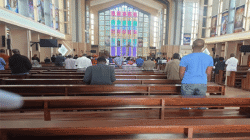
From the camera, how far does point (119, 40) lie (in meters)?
28.0

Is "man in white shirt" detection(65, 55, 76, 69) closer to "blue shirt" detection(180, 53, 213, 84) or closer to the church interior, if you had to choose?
the church interior

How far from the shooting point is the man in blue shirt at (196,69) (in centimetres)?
237

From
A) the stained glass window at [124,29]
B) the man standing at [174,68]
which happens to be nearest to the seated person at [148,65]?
the man standing at [174,68]

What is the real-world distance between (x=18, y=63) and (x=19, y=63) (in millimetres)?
23

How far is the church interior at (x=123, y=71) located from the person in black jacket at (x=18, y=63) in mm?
24

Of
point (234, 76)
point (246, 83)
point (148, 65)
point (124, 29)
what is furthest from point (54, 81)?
point (124, 29)

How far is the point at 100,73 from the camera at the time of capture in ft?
9.67

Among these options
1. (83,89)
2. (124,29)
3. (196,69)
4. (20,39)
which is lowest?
(83,89)

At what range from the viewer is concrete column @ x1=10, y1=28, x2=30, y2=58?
10.4 meters

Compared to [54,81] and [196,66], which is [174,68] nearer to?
[196,66]

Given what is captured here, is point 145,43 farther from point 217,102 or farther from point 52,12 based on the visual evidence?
point 217,102

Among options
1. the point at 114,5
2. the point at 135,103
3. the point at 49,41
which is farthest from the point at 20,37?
the point at 114,5

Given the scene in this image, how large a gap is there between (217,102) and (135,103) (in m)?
1.07

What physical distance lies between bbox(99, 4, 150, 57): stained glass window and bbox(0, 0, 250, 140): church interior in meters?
0.17
